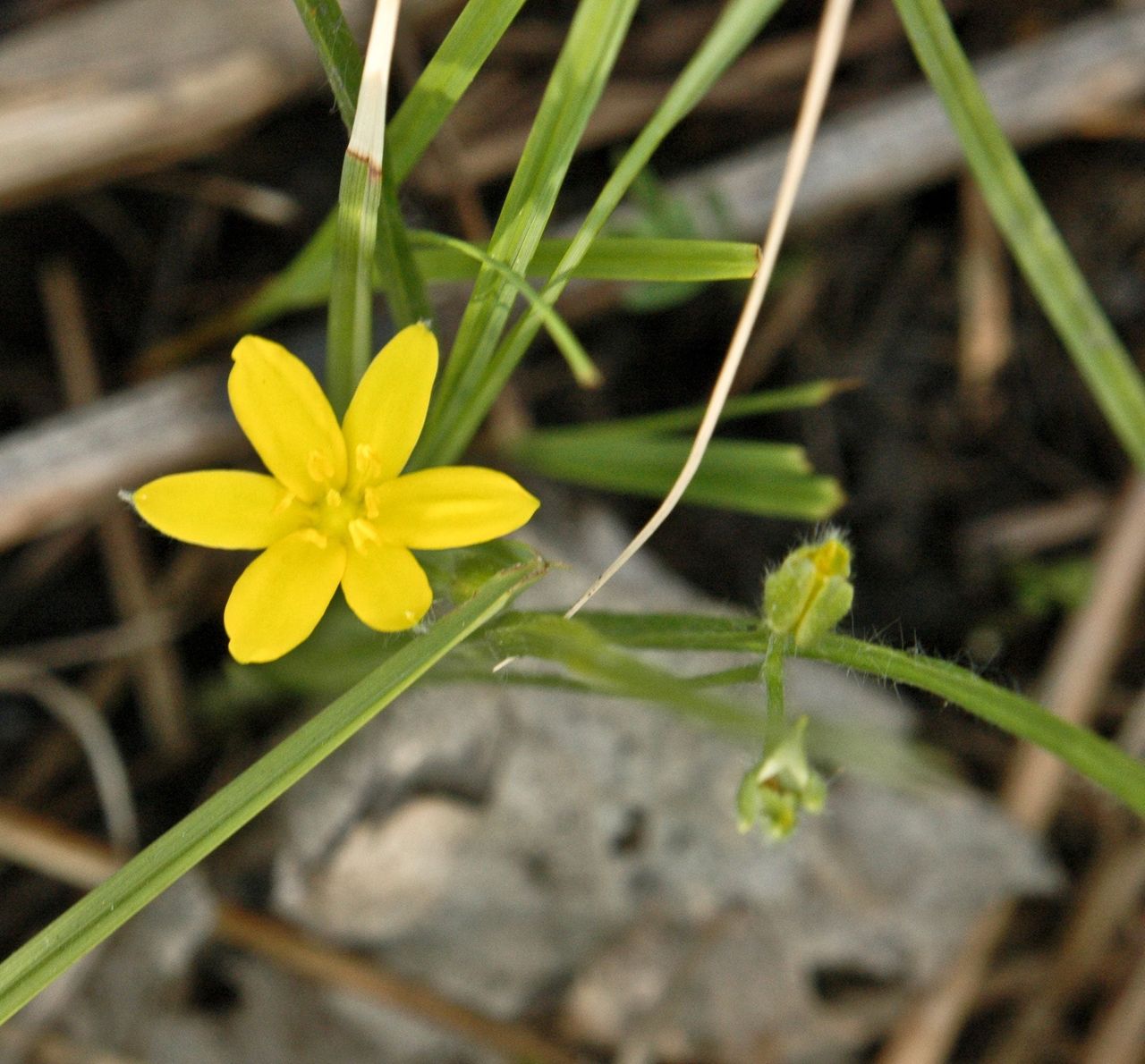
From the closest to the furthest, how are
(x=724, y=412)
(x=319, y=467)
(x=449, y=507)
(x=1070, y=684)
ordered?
(x=449, y=507), (x=319, y=467), (x=724, y=412), (x=1070, y=684)

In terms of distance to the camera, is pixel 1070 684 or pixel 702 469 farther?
pixel 1070 684

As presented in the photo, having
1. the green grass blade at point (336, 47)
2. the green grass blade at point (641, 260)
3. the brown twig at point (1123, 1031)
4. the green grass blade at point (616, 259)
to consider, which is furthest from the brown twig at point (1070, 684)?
the green grass blade at point (336, 47)

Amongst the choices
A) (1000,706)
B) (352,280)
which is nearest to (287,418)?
(352,280)

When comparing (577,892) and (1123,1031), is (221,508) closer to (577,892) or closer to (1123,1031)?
(577,892)

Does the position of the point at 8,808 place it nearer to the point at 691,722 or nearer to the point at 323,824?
the point at 323,824

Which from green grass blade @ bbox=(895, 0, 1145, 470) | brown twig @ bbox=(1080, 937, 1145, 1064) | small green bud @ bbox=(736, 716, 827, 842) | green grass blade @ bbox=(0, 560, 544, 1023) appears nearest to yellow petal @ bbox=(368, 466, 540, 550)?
green grass blade @ bbox=(0, 560, 544, 1023)

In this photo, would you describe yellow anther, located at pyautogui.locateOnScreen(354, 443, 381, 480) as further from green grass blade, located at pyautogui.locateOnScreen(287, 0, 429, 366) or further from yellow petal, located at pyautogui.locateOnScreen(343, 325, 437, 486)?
green grass blade, located at pyautogui.locateOnScreen(287, 0, 429, 366)

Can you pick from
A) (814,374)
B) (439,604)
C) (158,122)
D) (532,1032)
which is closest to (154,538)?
(158,122)
